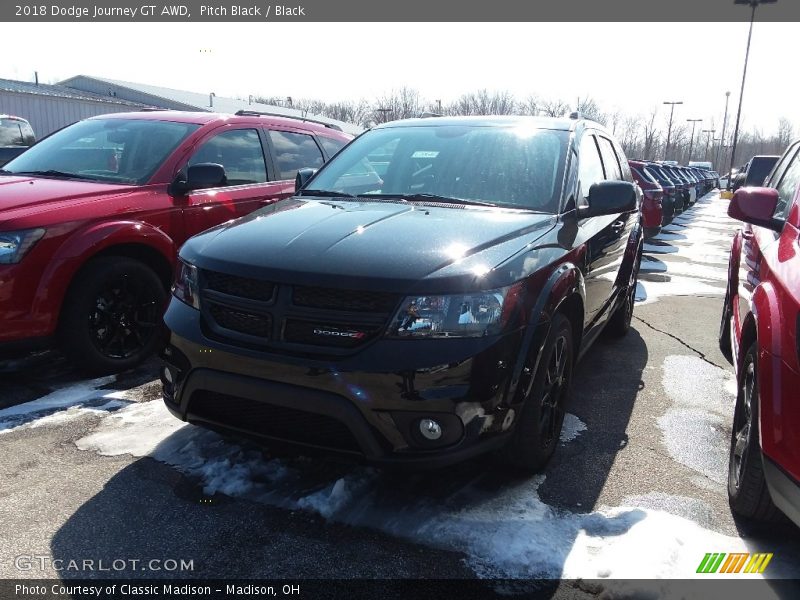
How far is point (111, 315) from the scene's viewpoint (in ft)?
13.4

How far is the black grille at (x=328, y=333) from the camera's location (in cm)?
238

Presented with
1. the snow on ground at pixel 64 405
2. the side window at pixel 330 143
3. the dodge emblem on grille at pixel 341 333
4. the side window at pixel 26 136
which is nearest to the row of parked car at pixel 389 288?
the dodge emblem on grille at pixel 341 333

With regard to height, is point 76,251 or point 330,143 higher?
point 330,143

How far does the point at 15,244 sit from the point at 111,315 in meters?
0.76

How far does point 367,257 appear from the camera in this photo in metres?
2.50

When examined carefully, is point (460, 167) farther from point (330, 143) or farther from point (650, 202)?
point (650, 202)

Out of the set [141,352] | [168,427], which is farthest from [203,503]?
[141,352]

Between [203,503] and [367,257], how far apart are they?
4.29ft

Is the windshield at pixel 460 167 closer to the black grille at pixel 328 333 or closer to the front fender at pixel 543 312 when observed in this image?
the front fender at pixel 543 312

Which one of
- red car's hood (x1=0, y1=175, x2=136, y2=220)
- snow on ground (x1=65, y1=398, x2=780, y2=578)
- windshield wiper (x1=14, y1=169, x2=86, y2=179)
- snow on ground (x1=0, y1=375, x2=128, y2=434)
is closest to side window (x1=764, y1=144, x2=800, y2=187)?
snow on ground (x1=65, y1=398, x2=780, y2=578)

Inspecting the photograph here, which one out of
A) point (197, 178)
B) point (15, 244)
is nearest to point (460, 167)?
point (197, 178)

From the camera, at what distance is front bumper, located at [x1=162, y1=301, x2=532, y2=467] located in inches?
91.0

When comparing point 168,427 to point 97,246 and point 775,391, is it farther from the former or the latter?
point 775,391

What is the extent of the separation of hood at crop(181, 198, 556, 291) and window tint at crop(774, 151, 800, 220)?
4.48 feet
